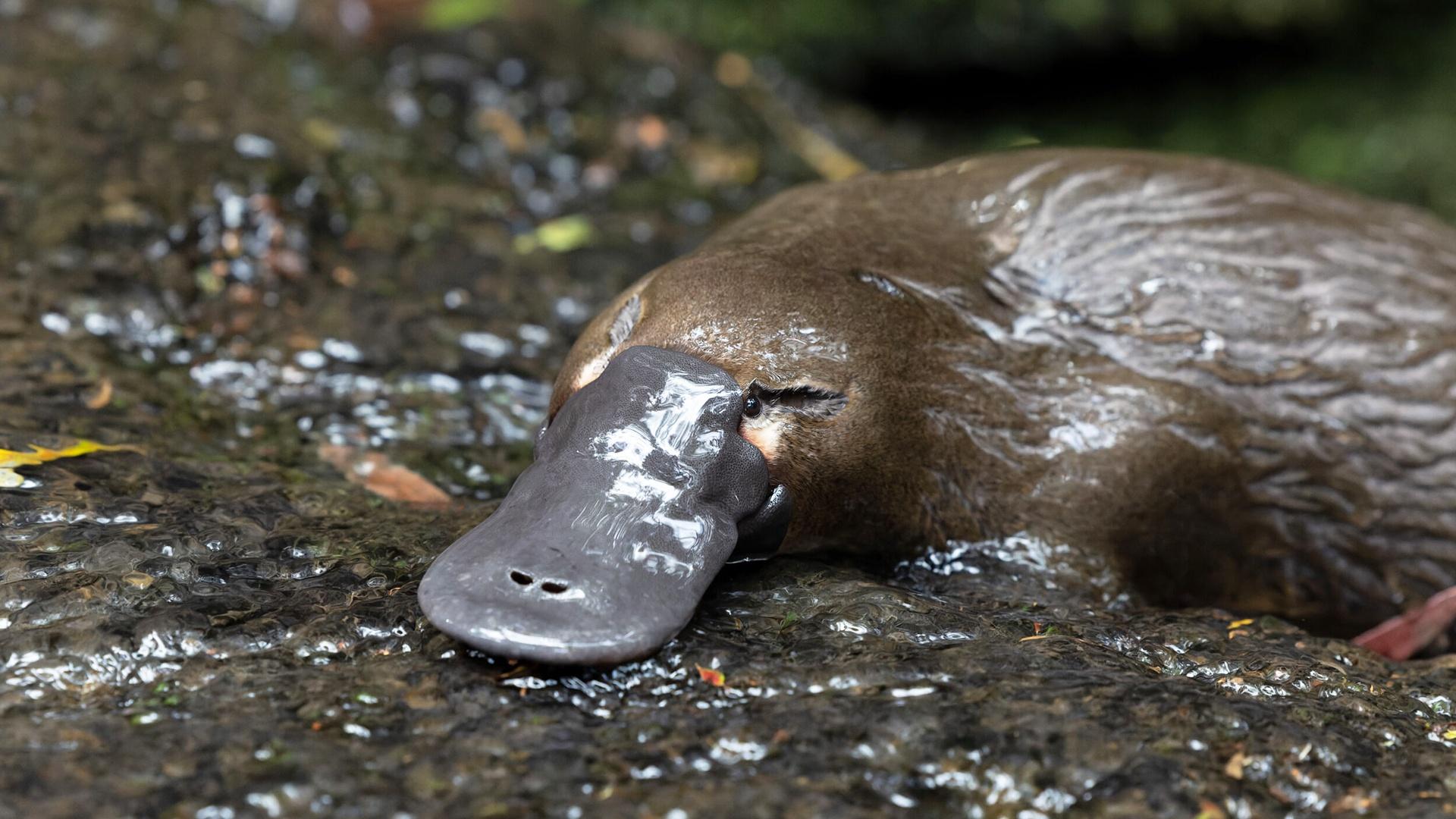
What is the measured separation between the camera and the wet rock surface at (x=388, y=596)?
4.74ft

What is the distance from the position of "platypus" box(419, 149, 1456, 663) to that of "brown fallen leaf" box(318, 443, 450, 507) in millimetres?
391

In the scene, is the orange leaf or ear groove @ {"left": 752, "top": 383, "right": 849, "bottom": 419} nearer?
the orange leaf

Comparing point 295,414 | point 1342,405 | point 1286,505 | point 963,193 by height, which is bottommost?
point 295,414

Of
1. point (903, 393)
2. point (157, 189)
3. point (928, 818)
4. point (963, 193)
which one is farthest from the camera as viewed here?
point (157, 189)

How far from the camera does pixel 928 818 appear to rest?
1406 millimetres

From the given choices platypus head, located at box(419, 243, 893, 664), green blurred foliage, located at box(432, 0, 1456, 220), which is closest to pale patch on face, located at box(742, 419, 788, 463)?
platypus head, located at box(419, 243, 893, 664)

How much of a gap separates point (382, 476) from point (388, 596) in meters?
0.65

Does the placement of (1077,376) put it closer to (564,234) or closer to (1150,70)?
(564,234)

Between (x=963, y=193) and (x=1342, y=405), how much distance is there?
0.84 m

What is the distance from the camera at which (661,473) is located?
70.8 inches

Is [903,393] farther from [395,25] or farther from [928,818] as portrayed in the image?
[395,25]

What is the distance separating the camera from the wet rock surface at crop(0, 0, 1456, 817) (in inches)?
56.9

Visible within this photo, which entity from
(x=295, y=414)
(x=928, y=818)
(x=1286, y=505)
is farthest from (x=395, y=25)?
(x=928, y=818)

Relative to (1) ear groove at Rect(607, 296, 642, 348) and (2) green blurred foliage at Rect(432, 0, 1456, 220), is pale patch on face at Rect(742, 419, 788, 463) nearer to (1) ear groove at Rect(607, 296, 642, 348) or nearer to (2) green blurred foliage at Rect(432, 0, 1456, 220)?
(1) ear groove at Rect(607, 296, 642, 348)
